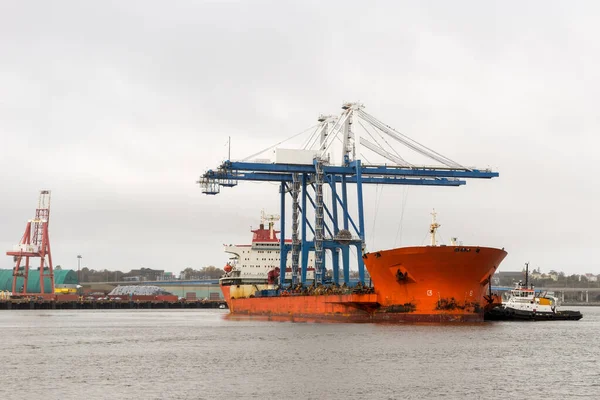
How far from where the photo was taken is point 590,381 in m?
22.5

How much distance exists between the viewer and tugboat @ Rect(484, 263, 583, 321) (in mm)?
49781

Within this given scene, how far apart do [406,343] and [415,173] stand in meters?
24.0

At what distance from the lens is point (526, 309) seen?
171 ft

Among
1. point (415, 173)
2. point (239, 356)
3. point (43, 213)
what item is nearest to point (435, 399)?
point (239, 356)

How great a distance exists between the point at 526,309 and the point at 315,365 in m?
30.0

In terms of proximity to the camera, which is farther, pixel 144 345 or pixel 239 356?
pixel 144 345

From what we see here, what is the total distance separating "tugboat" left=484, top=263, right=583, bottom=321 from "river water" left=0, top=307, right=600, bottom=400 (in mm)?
10697

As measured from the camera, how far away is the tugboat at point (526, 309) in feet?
163

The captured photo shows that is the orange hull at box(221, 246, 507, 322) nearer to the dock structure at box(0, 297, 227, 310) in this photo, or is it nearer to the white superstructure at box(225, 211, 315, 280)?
the white superstructure at box(225, 211, 315, 280)

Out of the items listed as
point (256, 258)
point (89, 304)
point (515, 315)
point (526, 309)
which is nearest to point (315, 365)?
point (515, 315)

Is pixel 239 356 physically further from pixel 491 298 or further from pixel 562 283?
pixel 562 283

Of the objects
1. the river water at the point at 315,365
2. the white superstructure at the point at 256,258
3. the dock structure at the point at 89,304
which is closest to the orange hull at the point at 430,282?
the river water at the point at 315,365

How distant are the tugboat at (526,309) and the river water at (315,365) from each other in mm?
10697

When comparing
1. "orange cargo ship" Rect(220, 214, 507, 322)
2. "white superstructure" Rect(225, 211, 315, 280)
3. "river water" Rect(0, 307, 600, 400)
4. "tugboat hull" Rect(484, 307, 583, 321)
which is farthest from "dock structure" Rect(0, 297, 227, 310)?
"orange cargo ship" Rect(220, 214, 507, 322)
